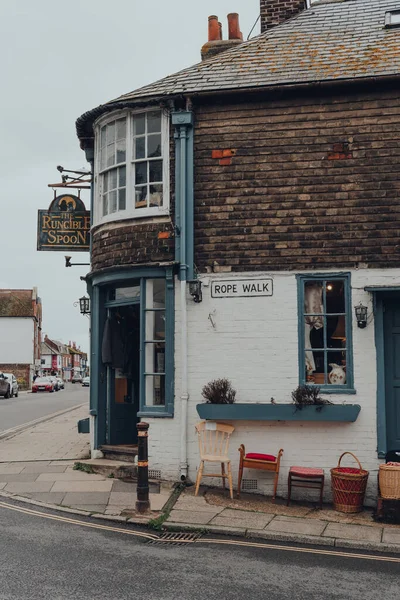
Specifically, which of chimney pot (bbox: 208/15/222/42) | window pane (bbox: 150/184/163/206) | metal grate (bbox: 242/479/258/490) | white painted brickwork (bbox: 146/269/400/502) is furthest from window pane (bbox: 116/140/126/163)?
metal grate (bbox: 242/479/258/490)

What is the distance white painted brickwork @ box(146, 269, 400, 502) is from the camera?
9492mm

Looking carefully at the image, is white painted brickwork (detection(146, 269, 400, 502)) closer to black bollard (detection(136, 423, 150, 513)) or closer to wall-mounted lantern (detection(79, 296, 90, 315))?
black bollard (detection(136, 423, 150, 513))

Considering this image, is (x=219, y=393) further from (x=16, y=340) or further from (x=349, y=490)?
(x=16, y=340)

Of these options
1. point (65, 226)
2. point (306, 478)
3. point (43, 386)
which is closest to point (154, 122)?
point (65, 226)

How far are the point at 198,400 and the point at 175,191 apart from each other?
326 cm

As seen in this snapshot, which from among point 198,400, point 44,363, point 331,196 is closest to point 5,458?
point 198,400

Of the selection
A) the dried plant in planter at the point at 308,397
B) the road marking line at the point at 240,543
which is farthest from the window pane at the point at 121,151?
the road marking line at the point at 240,543

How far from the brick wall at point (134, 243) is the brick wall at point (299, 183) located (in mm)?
564

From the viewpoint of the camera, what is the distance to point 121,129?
36.5 ft

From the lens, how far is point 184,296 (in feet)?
33.2

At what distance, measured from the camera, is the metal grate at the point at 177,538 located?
716 centimetres

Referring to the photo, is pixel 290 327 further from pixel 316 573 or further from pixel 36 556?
pixel 36 556

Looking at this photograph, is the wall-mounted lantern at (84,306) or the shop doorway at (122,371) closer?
the shop doorway at (122,371)

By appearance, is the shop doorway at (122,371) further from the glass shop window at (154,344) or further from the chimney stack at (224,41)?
the chimney stack at (224,41)
